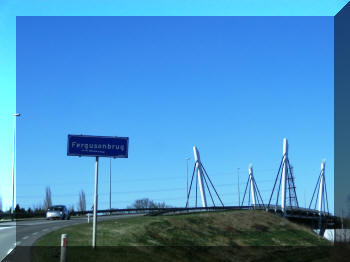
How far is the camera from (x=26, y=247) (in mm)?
21156

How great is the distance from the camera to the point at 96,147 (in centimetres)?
2108

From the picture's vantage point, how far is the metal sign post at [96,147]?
2089 centimetres

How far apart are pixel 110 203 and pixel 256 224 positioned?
2356 centimetres

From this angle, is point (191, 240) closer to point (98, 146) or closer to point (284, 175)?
point (98, 146)

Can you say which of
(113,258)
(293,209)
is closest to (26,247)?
(113,258)

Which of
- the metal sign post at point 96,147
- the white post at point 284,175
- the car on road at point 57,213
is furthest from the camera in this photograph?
the white post at point 284,175

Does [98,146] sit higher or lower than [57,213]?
higher

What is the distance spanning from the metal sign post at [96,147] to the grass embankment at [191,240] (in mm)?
2298

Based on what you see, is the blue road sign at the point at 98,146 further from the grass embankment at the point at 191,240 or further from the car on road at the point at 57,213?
the car on road at the point at 57,213

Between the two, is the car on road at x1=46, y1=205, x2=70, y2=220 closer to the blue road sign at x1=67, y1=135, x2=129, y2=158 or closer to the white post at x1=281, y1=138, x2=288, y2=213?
the blue road sign at x1=67, y1=135, x2=129, y2=158

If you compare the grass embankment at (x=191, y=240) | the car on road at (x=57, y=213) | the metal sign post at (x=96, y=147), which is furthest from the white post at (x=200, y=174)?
the metal sign post at (x=96, y=147)

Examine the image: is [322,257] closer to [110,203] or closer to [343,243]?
[343,243]

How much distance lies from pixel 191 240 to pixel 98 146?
1989 cm

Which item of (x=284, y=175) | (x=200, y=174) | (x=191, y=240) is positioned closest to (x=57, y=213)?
(x=191, y=240)
